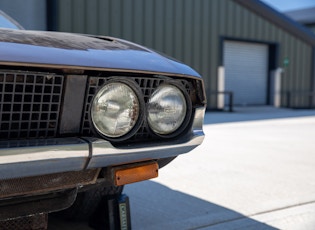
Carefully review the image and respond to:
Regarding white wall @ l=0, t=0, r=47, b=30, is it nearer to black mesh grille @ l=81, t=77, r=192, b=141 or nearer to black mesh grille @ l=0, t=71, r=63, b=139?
black mesh grille @ l=81, t=77, r=192, b=141

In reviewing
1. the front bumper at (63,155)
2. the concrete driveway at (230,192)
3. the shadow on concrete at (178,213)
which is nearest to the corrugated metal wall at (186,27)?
the concrete driveway at (230,192)

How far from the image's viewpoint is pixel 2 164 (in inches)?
53.8

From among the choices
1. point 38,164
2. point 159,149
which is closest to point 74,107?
point 38,164

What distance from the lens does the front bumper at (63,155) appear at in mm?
1398

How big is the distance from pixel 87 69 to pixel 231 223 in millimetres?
1771

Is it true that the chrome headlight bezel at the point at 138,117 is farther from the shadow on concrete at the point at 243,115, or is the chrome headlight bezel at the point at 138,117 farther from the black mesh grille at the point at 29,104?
the shadow on concrete at the point at 243,115

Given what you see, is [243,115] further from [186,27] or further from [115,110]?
[115,110]

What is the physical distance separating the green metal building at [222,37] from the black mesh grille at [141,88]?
1066 cm

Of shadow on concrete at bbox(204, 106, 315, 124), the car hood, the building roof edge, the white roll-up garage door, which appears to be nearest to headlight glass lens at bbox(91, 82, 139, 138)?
the car hood

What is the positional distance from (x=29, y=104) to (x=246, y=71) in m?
17.0

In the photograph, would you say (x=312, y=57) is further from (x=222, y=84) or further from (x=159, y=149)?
Result: (x=159, y=149)

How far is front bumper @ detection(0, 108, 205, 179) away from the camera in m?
1.40

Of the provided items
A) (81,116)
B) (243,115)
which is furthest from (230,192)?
(243,115)

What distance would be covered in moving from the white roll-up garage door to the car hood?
15463 mm
